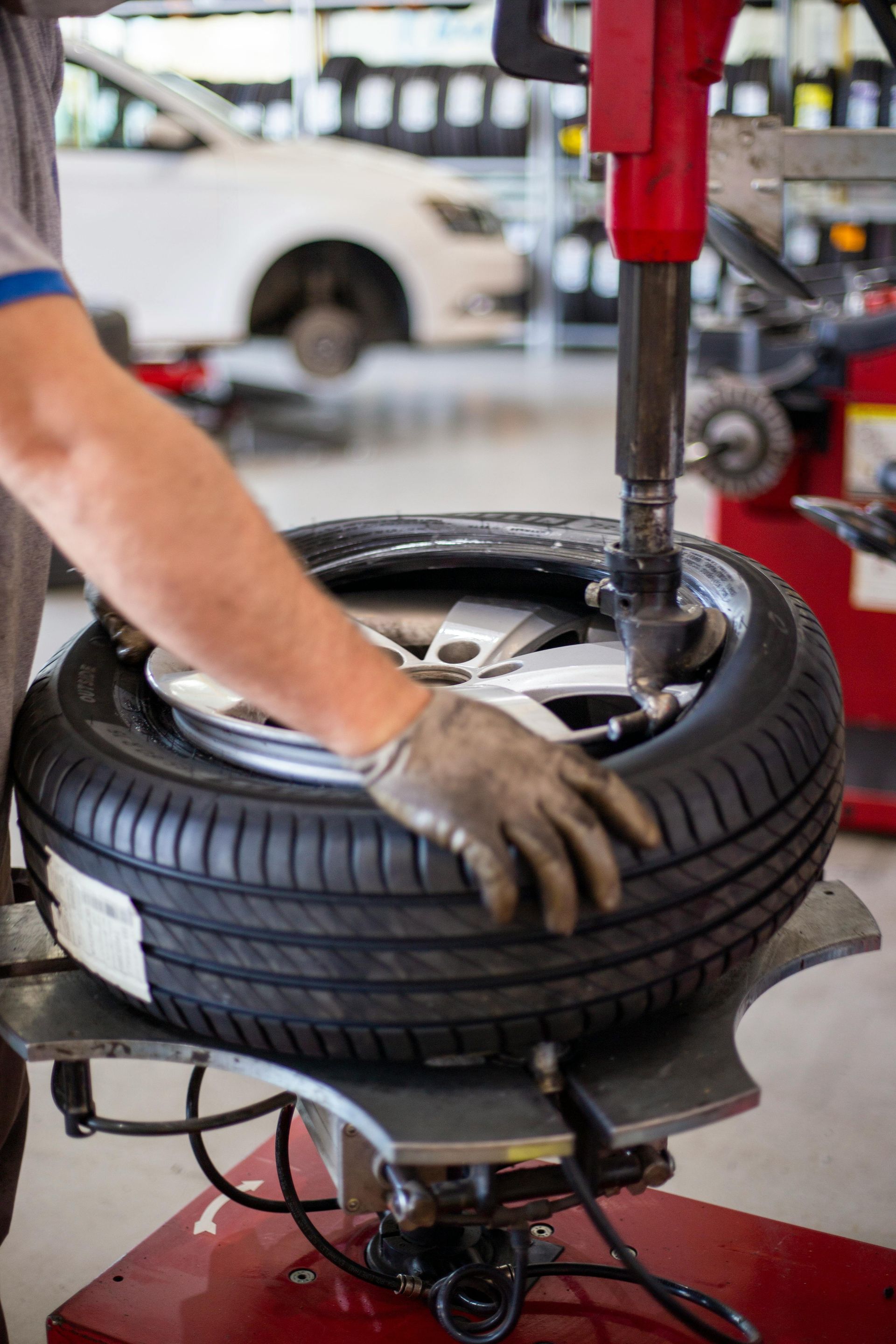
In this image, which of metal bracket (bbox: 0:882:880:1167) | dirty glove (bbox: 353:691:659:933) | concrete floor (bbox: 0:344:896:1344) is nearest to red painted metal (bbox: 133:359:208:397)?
concrete floor (bbox: 0:344:896:1344)

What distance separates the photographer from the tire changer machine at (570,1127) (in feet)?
2.38

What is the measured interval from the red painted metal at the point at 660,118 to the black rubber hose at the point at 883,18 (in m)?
0.39

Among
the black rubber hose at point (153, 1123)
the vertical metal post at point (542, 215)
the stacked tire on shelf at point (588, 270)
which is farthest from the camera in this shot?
the stacked tire on shelf at point (588, 270)

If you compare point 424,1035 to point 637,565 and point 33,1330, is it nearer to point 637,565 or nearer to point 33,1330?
point 637,565

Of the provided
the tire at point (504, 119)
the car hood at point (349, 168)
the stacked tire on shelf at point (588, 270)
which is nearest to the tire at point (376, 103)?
the tire at point (504, 119)

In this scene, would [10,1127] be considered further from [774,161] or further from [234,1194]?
[774,161]

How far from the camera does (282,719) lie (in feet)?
2.26

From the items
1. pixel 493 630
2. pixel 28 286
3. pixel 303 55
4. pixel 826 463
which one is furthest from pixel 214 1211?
pixel 303 55

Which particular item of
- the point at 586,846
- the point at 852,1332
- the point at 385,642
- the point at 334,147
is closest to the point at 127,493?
the point at 586,846

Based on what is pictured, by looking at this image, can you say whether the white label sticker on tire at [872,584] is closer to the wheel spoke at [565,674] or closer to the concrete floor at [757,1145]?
the concrete floor at [757,1145]

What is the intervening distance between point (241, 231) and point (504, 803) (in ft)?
16.4

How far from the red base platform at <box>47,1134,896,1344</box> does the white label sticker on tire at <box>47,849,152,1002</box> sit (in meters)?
0.34

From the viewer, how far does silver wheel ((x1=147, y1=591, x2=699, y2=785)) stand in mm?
847

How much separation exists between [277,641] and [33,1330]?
977mm
